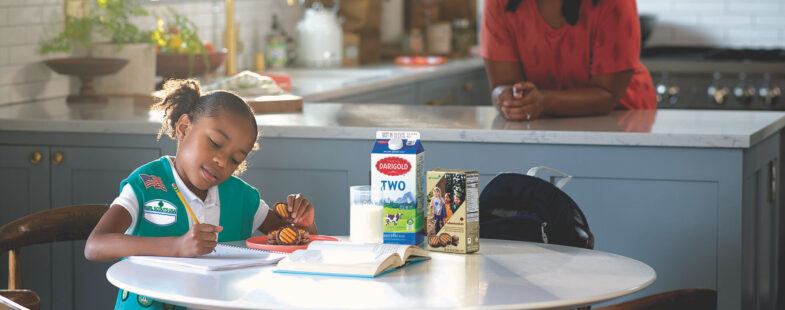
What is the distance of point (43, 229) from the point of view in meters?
2.21

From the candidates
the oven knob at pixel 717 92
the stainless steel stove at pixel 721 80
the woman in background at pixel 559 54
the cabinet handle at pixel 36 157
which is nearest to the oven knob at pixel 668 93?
the stainless steel stove at pixel 721 80

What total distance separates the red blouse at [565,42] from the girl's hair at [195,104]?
1.27m

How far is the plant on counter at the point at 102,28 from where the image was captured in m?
3.60

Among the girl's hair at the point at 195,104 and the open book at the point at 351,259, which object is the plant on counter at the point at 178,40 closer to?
the girl's hair at the point at 195,104

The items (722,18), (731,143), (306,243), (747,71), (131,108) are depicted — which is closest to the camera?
(306,243)

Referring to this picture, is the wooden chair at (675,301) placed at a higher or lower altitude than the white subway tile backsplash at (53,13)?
lower

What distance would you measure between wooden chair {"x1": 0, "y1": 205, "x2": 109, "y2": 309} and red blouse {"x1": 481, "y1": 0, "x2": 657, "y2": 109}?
1370 millimetres

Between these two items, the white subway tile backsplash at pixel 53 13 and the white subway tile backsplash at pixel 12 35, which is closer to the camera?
the white subway tile backsplash at pixel 12 35

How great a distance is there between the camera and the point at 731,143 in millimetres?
2508

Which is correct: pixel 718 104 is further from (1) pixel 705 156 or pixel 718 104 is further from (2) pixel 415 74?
(1) pixel 705 156

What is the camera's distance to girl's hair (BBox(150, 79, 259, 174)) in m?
1.96

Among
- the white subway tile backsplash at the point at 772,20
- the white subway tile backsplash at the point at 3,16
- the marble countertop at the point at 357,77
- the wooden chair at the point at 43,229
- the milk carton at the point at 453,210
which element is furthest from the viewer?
the white subway tile backsplash at the point at 772,20

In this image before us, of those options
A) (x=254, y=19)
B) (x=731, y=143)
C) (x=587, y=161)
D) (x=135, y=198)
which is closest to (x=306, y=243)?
(x=135, y=198)

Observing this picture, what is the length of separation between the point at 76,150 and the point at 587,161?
1.45 metres
